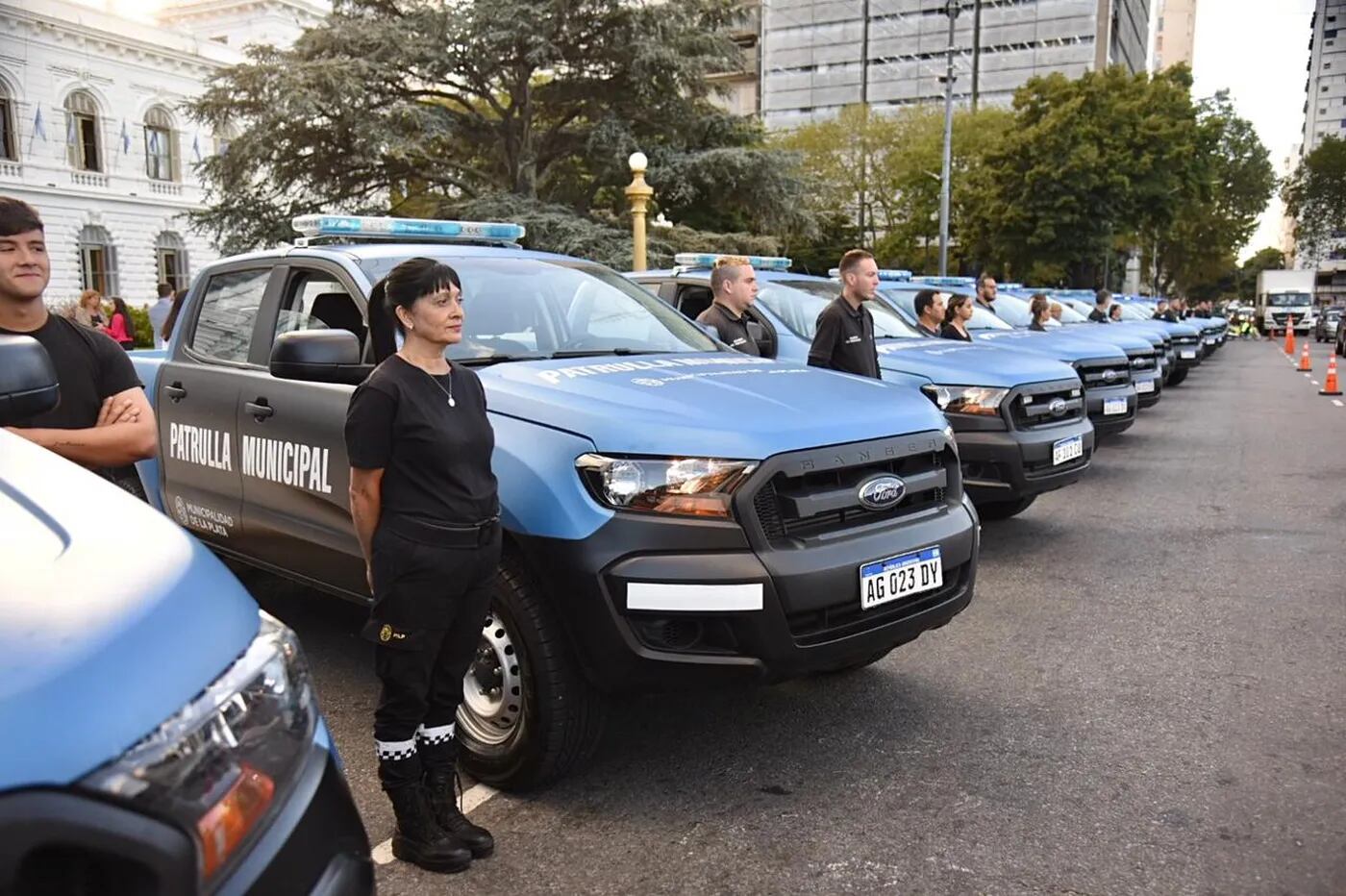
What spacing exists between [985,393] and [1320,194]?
245 ft

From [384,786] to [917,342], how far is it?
227 inches

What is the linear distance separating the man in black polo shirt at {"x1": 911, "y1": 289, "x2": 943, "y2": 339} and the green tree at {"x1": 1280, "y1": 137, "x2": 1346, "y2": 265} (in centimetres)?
7198

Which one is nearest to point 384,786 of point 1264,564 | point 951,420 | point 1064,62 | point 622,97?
point 951,420

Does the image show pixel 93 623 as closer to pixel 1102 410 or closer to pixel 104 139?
pixel 1102 410

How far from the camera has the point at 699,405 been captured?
3391 mm

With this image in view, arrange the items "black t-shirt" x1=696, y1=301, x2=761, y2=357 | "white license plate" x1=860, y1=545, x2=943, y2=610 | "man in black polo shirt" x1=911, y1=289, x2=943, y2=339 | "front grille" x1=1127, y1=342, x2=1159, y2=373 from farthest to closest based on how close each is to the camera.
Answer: "front grille" x1=1127, y1=342, x2=1159, y2=373
"man in black polo shirt" x1=911, y1=289, x2=943, y2=339
"black t-shirt" x1=696, y1=301, x2=761, y2=357
"white license plate" x1=860, y1=545, x2=943, y2=610

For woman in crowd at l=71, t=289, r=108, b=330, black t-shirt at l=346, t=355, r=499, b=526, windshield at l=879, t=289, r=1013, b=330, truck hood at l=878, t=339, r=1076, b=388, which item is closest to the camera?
black t-shirt at l=346, t=355, r=499, b=526

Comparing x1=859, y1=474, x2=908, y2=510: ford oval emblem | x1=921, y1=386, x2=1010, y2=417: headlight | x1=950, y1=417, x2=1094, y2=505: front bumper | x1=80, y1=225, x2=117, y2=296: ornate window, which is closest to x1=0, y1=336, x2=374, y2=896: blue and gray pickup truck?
x1=859, y1=474, x2=908, y2=510: ford oval emblem

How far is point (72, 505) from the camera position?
154 cm

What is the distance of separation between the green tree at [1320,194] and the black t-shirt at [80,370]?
78301mm

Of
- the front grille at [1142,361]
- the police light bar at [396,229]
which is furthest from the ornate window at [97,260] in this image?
the police light bar at [396,229]

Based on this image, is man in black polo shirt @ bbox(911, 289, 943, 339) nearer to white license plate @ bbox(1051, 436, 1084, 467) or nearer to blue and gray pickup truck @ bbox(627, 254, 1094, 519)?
blue and gray pickup truck @ bbox(627, 254, 1094, 519)

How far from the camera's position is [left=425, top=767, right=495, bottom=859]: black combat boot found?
3.00 m

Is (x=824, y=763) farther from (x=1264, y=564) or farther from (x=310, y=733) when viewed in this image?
(x=1264, y=564)
